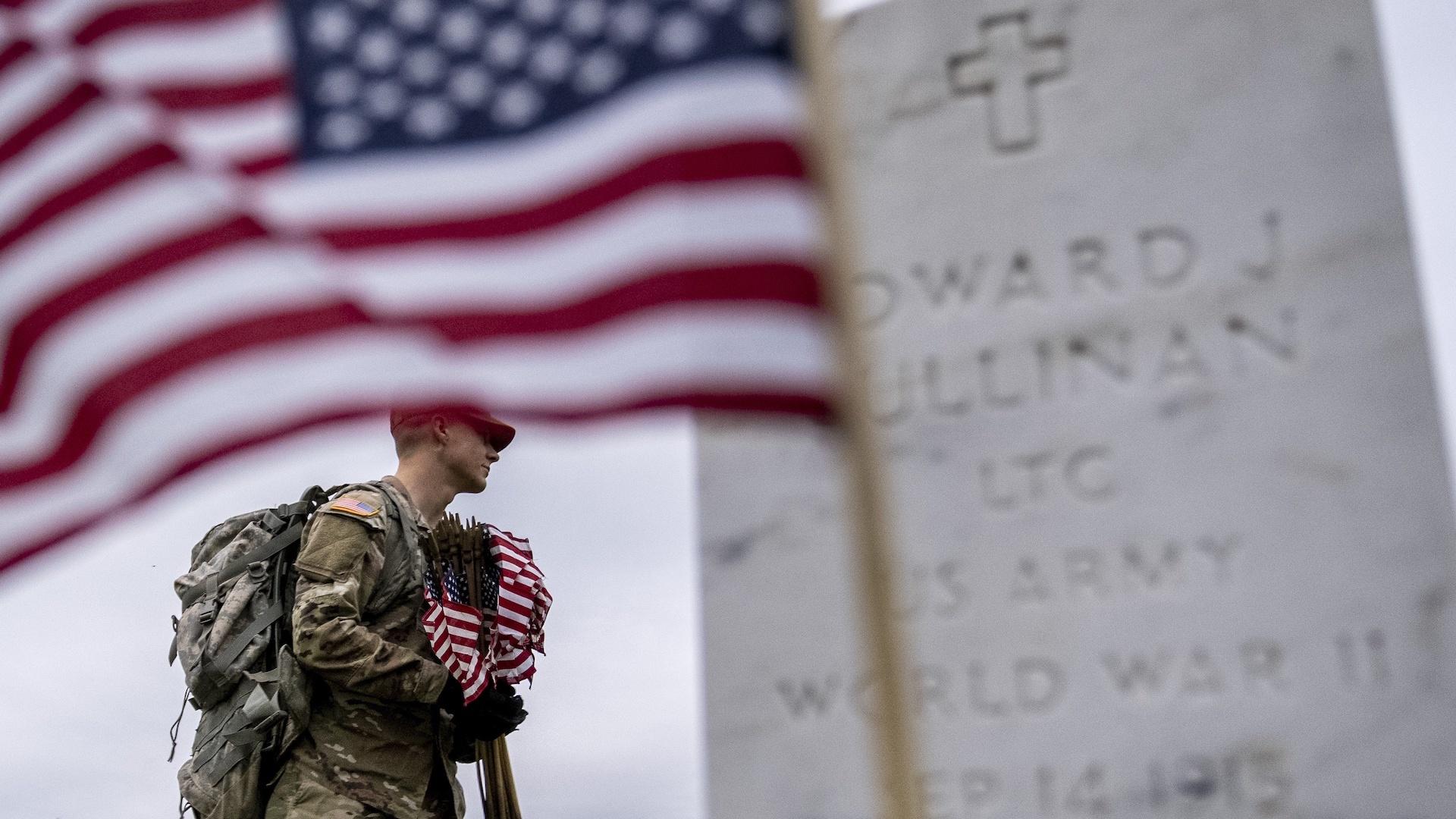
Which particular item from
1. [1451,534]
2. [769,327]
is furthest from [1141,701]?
[769,327]

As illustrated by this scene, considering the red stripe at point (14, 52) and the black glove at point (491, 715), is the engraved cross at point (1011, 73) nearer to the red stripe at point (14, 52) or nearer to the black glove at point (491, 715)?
the red stripe at point (14, 52)

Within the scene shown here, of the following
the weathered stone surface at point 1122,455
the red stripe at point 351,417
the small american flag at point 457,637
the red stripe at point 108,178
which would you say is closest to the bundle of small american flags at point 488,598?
the small american flag at point 457,637

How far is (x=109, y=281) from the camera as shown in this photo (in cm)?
304

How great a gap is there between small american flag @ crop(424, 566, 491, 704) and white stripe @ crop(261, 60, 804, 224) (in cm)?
230

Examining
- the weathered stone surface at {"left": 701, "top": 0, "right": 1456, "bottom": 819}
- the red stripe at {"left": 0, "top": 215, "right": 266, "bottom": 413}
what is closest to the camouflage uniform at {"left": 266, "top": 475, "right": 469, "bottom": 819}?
the weathered stone surface at {"left": 701, "top": 0, "right": 1456, "bottom": 819}

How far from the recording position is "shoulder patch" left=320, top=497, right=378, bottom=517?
4996 mm

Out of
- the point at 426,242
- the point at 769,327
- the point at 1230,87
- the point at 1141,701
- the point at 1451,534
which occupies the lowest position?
the point at 1141,701

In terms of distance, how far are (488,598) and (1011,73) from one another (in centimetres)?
268

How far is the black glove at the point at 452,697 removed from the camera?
5.01 metres

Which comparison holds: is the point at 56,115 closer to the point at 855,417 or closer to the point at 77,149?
the point at 77,149

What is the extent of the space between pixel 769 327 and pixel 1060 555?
821 millimetres

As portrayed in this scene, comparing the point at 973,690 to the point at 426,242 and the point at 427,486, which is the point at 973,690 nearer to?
the point at 426,242

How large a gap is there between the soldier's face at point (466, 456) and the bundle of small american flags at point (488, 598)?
140mm

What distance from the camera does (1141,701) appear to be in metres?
3.07
